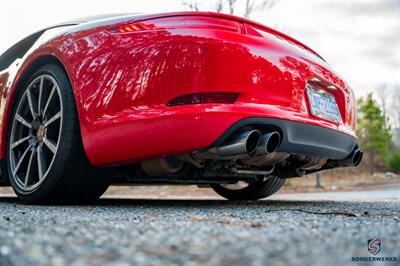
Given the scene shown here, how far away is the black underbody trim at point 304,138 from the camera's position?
7.90 feet

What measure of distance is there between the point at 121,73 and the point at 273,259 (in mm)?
1805

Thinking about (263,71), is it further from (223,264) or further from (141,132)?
(223,264)

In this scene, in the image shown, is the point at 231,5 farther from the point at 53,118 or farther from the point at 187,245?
the point at 187,245

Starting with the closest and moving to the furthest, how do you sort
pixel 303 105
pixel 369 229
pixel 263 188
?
pixel 369 229
pixel 303 105
pixel 263 188

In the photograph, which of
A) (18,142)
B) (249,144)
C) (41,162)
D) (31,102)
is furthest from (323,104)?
(18,142)

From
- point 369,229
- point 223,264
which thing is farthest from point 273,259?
point 369,229

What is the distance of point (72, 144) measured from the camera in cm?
277

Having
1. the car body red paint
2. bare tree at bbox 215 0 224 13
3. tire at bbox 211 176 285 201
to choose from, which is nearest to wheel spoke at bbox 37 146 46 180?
the car body red paint

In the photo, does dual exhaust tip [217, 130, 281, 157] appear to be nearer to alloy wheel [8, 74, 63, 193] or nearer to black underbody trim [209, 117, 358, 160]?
black underbody trim [209, 117, 358, 160]

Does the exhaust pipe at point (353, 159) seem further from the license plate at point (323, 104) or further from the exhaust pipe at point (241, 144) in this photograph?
the exhaust pipe at point (241, 144)

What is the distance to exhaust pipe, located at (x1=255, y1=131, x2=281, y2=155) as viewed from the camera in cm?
243

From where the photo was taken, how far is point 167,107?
2420 millimetres

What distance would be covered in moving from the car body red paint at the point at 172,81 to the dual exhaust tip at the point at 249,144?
0.10 m

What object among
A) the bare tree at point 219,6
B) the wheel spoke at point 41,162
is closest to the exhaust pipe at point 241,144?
the wheel spoke at point 41,162
